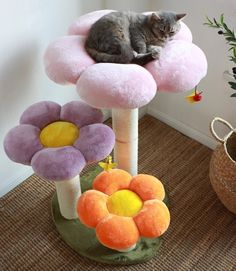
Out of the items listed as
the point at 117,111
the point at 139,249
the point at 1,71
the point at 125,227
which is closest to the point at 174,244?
the point at 139,249

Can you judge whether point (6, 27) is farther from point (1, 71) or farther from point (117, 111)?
point (117, 111)

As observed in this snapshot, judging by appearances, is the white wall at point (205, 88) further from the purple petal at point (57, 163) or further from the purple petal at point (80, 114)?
the purple petal at point (57, 163)

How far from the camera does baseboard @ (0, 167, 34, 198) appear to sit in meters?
1.62

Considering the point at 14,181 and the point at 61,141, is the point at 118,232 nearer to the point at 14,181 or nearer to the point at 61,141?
the point at 61,141

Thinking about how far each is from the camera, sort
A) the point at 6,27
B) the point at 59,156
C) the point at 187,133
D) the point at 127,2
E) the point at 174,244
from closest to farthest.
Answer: the point at 59,156 < the point at 6,27 < the point at 174,244 < the point at 127,2 < the point at 187,133

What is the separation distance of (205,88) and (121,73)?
0.71m

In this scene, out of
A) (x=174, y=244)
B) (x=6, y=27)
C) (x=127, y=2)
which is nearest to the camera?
(x=6, y=27)

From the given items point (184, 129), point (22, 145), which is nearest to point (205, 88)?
point (184, 129)

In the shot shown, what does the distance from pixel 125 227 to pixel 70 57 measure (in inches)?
22.1

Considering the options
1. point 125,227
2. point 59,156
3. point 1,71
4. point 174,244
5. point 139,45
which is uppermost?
point 139,45

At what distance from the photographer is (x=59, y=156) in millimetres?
1178

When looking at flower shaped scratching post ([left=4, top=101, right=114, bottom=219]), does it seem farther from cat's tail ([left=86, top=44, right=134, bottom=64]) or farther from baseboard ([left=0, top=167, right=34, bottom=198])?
baseboard ([left=0, top=167, right=34, bottom=198])

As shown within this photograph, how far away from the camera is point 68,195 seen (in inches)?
54.8

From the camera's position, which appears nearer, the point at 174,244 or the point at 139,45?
the point at 139,45
